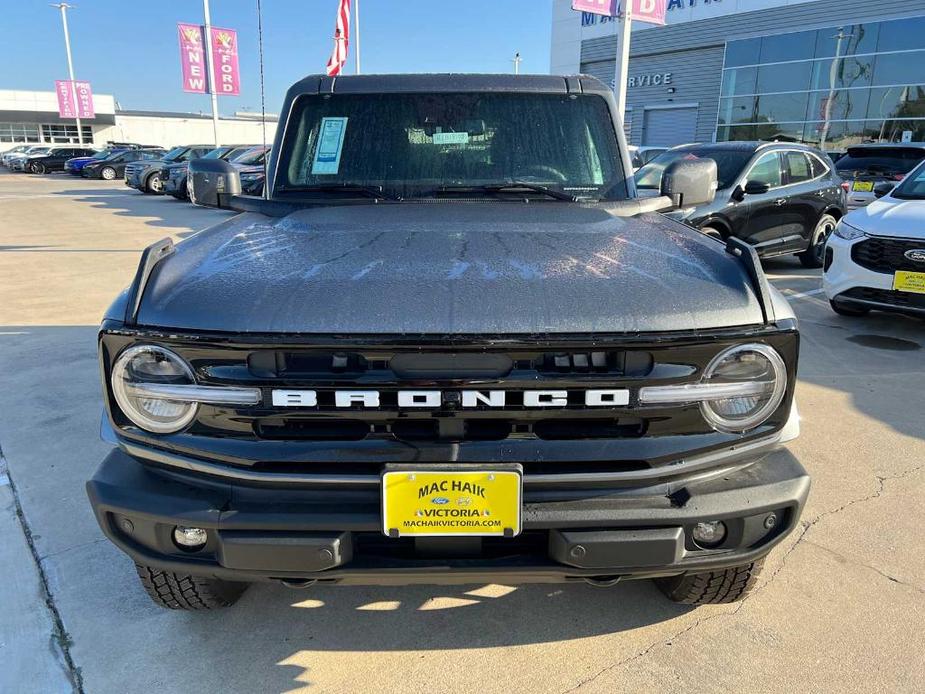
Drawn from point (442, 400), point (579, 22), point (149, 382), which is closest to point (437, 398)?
point (442, 400)

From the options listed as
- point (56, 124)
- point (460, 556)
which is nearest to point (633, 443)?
point (460, 556)

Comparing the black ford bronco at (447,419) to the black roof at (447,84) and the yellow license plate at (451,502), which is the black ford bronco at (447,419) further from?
the black roof at (447,84)

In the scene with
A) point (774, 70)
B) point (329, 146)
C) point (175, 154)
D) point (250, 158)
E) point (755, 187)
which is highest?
point (774, 70)

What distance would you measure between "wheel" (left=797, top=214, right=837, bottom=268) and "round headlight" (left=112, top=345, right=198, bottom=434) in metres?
9.12

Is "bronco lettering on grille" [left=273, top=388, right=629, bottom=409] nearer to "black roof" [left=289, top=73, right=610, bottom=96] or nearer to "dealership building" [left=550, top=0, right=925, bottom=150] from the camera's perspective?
"black roof" [left=289, top=73, right=610, bottom=96]

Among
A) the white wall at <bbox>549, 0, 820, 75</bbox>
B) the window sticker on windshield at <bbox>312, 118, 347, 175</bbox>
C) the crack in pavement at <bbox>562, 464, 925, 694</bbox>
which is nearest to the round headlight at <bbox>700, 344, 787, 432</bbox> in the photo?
the crack in pavement at <bbox>562, 464, 925, 694</bbox>

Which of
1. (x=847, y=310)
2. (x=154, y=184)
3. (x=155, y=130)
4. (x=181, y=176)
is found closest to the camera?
(x=847, y=310)

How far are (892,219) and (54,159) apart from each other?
43.7m

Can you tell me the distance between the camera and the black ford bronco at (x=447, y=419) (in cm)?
175

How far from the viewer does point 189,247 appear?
2.31 meters

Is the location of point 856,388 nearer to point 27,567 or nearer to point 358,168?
point 358,168

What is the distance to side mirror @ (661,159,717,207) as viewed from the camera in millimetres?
3176

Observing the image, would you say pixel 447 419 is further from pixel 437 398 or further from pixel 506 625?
pixel 506 625

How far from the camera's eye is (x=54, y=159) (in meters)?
38.7
